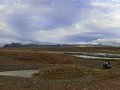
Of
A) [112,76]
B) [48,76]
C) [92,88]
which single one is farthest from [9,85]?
[48,76]

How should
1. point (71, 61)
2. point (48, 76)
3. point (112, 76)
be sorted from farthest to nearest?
point (71, 61)
point (48, 76)
point (112, 76)

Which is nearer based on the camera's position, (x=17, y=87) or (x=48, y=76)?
(x=17, y=87)

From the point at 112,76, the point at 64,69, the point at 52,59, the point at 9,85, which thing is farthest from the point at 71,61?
the point at 9,85

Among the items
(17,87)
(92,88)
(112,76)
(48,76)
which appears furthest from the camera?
(48,76)

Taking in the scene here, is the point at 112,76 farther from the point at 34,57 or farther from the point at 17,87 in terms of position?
the point at 34,57

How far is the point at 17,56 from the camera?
242ft

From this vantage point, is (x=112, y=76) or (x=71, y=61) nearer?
(x=112, y=76)

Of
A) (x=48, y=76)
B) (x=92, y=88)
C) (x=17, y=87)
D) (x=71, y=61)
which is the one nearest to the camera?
(x=92, y=88)

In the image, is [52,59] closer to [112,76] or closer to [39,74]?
[39,74]

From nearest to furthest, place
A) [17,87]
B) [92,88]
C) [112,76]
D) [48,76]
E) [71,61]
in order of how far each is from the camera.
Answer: [92,88] < [17,87] < [112,76] < [48,76] < [71,61]

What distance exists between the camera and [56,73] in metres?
39.0

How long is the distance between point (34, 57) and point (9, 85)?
46.6 metres

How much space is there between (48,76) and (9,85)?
1219 centimetres

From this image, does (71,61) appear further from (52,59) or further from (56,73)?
(56,73)
